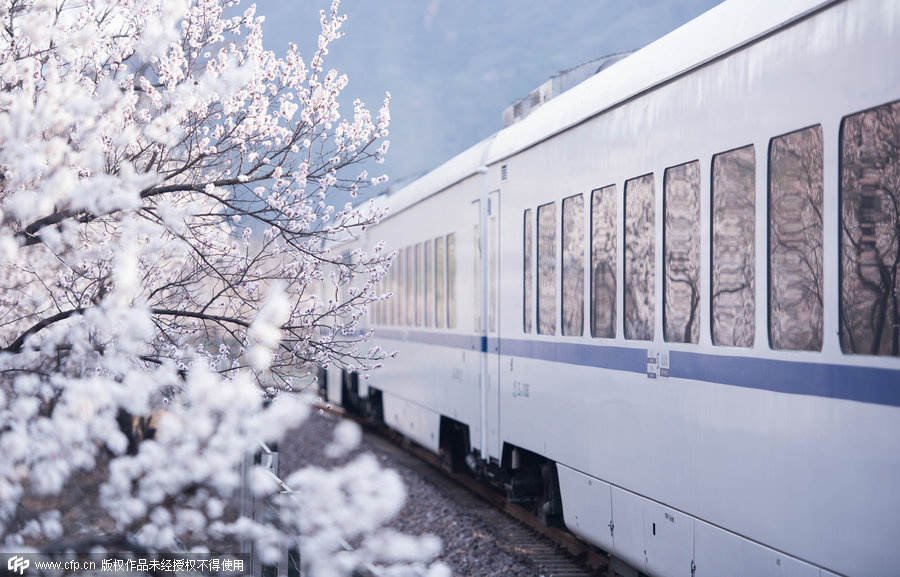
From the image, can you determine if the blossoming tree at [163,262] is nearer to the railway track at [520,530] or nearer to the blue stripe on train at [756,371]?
the blue stripe on train at [756,371]

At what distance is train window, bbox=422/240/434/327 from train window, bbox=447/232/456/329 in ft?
2.98

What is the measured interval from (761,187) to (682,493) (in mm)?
1738

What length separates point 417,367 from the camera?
42.4ft

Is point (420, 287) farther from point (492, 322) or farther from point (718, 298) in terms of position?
point (718, 298)

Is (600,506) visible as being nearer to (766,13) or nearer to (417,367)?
(766,13)

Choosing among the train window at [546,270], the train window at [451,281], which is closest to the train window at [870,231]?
the train window at [546,270]

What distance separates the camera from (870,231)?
4.05 m

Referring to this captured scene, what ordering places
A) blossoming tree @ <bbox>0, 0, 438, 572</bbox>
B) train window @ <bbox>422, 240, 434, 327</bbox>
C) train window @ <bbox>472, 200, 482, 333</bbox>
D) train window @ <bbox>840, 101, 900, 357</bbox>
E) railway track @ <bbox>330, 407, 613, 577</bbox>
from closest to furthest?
blossoming tree @ <bbox>0, 0, 438, 572</bbox>, train window @ <bbox>840, 101, 900, 357</bbox>, railway track @ <bbox>330, 407, 613, 577</bbox>, train window @ <bbox>472, 200, 482, 333</bbox>, train window @ <bbox>422, 240, 434, 327</bbox>

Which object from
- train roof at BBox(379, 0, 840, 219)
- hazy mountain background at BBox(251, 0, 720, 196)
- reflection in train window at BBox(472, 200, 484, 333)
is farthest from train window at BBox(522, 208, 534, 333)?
hazy mountain background at BBox(251, 0, 720, 196)

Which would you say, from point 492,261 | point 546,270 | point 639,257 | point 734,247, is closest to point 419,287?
point 492,261

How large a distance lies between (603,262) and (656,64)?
139 centimetres

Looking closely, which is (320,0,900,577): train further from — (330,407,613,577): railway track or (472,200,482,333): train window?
(472,200,482,333): train window

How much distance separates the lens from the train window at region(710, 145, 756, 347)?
16.2ft

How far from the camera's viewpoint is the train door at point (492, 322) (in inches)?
367
